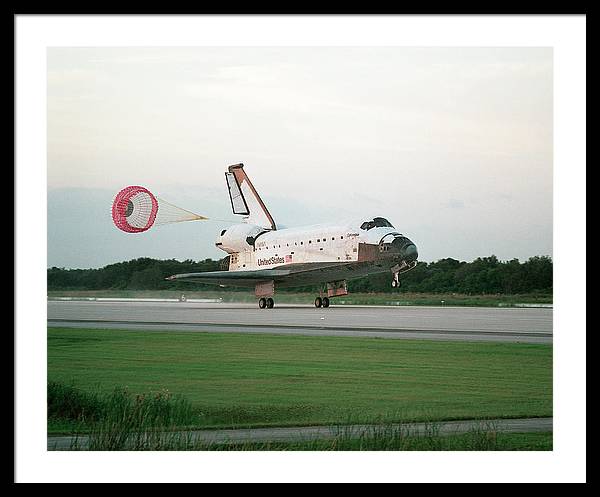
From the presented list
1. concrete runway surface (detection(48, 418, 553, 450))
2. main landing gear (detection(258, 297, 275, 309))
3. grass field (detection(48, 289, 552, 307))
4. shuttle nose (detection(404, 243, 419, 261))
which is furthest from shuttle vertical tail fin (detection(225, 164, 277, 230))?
concrete runway surface (detection(48, 418, 553, 450))

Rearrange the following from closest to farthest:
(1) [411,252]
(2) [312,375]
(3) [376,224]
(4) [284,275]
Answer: (2) [312,375] < (1) [411,252] < (3) [376,224] < (4) [284,275]

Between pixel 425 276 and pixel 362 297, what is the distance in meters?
4.55

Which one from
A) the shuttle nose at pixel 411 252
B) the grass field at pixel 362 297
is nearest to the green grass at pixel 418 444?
the grass field at pixel 362 297

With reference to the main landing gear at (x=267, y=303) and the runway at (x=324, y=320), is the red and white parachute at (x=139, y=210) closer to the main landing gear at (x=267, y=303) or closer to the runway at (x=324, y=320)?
the runway at (x=324, y=320)

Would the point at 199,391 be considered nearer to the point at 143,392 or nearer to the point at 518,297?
the point at 143,392

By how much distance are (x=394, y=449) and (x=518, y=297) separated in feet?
28.3

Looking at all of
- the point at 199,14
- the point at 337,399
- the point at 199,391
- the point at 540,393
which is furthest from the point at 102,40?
the point at 540,393

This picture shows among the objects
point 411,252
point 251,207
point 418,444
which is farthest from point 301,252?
point 418,444

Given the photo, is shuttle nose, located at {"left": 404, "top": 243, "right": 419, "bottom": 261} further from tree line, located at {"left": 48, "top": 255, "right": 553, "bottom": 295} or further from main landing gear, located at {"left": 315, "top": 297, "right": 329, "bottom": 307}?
main landing gear, located at {"left": 315, "top": 297, "right": 329, "bottom": 307}

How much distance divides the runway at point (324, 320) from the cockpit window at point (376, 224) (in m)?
2.41

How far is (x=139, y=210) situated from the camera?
18922 mm

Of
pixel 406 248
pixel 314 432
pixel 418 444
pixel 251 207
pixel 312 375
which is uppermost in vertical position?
pixel 251 207

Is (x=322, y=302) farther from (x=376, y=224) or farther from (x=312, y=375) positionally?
(x=312, y=375)

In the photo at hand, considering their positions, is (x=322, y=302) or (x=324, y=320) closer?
(x=324, y=320)
